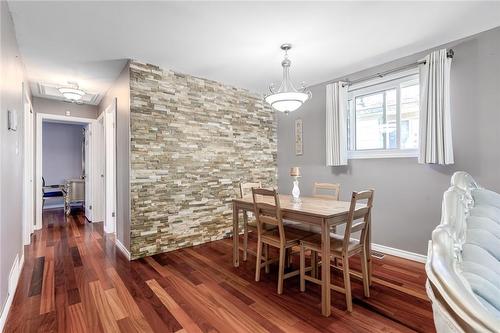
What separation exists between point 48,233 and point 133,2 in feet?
13.5

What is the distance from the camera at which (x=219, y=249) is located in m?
3.48

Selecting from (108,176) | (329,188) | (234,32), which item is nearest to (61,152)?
(108,176)

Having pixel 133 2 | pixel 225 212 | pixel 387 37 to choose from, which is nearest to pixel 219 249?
pixel 225 212

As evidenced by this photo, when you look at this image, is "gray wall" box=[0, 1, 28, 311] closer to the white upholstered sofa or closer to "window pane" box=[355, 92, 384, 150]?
the white upholstered sofa

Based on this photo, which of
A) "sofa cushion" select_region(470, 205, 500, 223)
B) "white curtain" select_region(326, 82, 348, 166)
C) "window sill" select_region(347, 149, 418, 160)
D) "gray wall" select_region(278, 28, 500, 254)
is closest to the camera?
"sofa cushion" select_region(470, 205, 500, 223)

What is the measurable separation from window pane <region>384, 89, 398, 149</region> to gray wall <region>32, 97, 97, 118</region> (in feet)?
17.4

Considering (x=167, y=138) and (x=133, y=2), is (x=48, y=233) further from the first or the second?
(x=133, y=2)

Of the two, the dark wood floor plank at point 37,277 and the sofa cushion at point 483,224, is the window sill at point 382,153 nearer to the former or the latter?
the sofa cushion at point 483,224

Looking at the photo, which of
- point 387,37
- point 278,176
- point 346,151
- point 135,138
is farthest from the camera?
point 278,176

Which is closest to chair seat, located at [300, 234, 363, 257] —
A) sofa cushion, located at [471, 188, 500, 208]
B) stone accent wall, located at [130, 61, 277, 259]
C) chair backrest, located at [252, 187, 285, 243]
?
chair backrest, located at [252, 187, 285, 243]

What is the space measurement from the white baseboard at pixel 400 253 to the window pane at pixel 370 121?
4.27 feet

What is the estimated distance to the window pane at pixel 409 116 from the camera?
3.06m

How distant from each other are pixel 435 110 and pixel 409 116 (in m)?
0.42

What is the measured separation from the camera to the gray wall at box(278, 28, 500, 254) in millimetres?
2496
